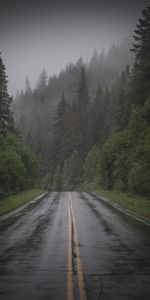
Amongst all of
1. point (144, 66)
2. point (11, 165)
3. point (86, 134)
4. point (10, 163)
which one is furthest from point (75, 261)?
point (86, 134)

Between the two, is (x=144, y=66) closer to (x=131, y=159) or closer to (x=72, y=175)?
(x=131, y=159)

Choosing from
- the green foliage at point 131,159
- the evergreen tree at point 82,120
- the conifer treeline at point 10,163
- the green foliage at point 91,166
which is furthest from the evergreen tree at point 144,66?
the evergreen tree at point 82,120

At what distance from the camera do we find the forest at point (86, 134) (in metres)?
32.6

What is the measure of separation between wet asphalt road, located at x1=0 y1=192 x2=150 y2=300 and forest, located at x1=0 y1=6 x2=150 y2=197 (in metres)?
12.4

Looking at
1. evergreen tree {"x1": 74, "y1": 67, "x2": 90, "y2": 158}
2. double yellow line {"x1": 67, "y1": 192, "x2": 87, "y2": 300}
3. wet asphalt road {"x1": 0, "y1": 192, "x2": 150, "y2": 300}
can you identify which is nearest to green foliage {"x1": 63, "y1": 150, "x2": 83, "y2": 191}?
evergreen tree {"x1": 74, "y1": 67, "x2": 90, "y2": 158}

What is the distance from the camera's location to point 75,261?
340 inches

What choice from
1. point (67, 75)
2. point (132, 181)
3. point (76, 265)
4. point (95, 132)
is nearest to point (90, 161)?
point (95, 132)

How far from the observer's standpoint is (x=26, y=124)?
→ 523ft

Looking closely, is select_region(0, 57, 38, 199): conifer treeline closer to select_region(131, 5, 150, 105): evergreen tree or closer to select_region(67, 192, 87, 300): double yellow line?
select_region(67, 192, 87, 300): double yellow line

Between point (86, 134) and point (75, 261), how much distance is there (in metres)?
88.0

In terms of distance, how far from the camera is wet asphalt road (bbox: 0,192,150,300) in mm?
6379

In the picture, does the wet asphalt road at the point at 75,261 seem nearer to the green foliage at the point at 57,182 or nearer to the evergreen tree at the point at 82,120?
the green foliage at the point at 57,182

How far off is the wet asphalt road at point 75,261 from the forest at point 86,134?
12.4m

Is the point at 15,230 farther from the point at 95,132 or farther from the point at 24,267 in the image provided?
the point at 95,132
